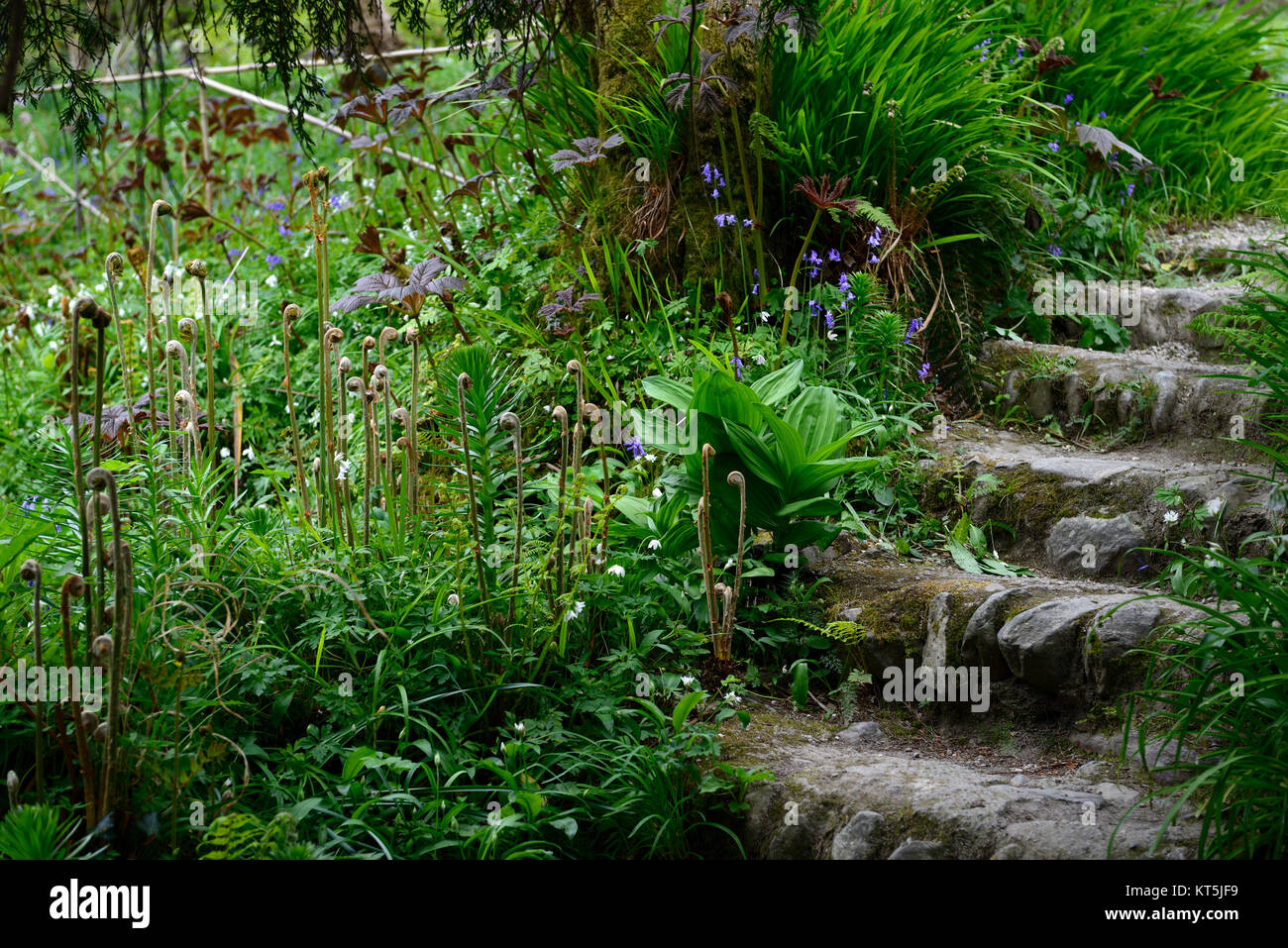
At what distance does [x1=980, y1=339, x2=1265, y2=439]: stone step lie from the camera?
3205mm

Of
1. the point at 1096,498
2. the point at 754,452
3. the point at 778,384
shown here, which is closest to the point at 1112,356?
the point at 1096,498

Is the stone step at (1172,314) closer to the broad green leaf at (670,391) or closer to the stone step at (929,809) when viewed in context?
the broad green leaf at (670,391)

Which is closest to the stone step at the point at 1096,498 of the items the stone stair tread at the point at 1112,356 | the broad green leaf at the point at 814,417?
the stone stair tread at the point at 1112,356

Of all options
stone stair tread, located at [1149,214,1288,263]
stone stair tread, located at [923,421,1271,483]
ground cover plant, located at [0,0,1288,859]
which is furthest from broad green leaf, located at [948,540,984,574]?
stone stair tread, located at [1149,214,1288,263]

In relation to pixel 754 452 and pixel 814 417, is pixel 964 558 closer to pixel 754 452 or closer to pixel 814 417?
pixel 814 417

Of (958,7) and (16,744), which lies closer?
(16,744)

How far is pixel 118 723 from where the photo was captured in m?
1.90

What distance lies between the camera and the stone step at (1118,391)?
3205mm

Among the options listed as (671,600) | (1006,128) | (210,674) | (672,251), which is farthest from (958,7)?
(210,674)

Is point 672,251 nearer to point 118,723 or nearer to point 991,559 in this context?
point 991,559

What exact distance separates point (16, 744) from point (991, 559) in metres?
2.59

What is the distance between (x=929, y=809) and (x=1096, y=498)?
1358 mm

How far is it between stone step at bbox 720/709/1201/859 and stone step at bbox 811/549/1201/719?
219 mm

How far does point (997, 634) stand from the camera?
2.48 m
